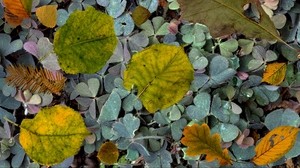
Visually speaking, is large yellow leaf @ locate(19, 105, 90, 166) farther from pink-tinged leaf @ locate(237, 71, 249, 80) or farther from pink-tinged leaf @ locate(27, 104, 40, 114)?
pink-tinged leaf @ locate(237, 71, 249, 80)

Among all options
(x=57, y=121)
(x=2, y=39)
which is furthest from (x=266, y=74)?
(x=2, y=39)

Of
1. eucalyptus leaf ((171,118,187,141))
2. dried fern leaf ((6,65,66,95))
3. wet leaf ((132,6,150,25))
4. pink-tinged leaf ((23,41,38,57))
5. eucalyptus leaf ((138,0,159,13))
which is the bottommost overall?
eucalyptus leaf ((171,118,187,141))

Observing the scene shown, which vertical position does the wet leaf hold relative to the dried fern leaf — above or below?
above

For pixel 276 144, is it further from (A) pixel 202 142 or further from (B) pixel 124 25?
(B) pixel 124 25

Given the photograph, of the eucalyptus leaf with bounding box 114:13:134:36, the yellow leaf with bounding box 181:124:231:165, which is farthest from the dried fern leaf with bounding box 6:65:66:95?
the yellow leaf with bounding box 181:124:231:165

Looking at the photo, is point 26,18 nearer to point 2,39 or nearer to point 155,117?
point 2,39
